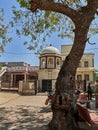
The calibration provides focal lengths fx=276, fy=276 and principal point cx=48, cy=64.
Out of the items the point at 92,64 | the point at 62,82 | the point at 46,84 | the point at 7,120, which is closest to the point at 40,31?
the point at 7,120

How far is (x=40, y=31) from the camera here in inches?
656

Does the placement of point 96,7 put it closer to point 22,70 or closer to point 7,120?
point 7,120

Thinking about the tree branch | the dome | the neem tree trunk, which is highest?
the dome

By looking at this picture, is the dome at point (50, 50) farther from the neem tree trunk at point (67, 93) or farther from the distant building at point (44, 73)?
the neem tree trunk at point (67, 93)

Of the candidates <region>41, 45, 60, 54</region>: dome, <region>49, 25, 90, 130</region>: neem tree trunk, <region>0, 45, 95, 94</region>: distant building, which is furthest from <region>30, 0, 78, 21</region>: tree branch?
<region>41, 45, 60, 54</region>: dome

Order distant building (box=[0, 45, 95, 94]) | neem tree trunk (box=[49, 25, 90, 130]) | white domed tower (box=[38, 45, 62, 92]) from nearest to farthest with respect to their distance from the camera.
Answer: neem tree trunk (box=[49, 25, 90, 130]) → distant building (box=[0, 45, 95, 94]) → white domed tower (box=[38, 45, 62, 92])

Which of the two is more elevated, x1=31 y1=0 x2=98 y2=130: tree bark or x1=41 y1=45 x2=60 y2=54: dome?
x1=41 y1=45 x2=60 y2=54: dome

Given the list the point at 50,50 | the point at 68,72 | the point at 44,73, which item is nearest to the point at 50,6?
the point at 68,72

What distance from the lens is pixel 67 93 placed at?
9.52 m

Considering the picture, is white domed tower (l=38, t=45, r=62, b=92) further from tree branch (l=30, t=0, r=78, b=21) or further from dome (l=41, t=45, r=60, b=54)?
tree branch (l=30, t=0, r=78, b=21)

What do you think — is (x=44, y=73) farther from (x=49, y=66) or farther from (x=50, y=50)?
(x=50, y=50)

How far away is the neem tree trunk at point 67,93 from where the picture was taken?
30.9 feet

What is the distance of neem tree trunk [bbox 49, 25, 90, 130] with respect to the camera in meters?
9.41

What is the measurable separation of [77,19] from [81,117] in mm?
3652
